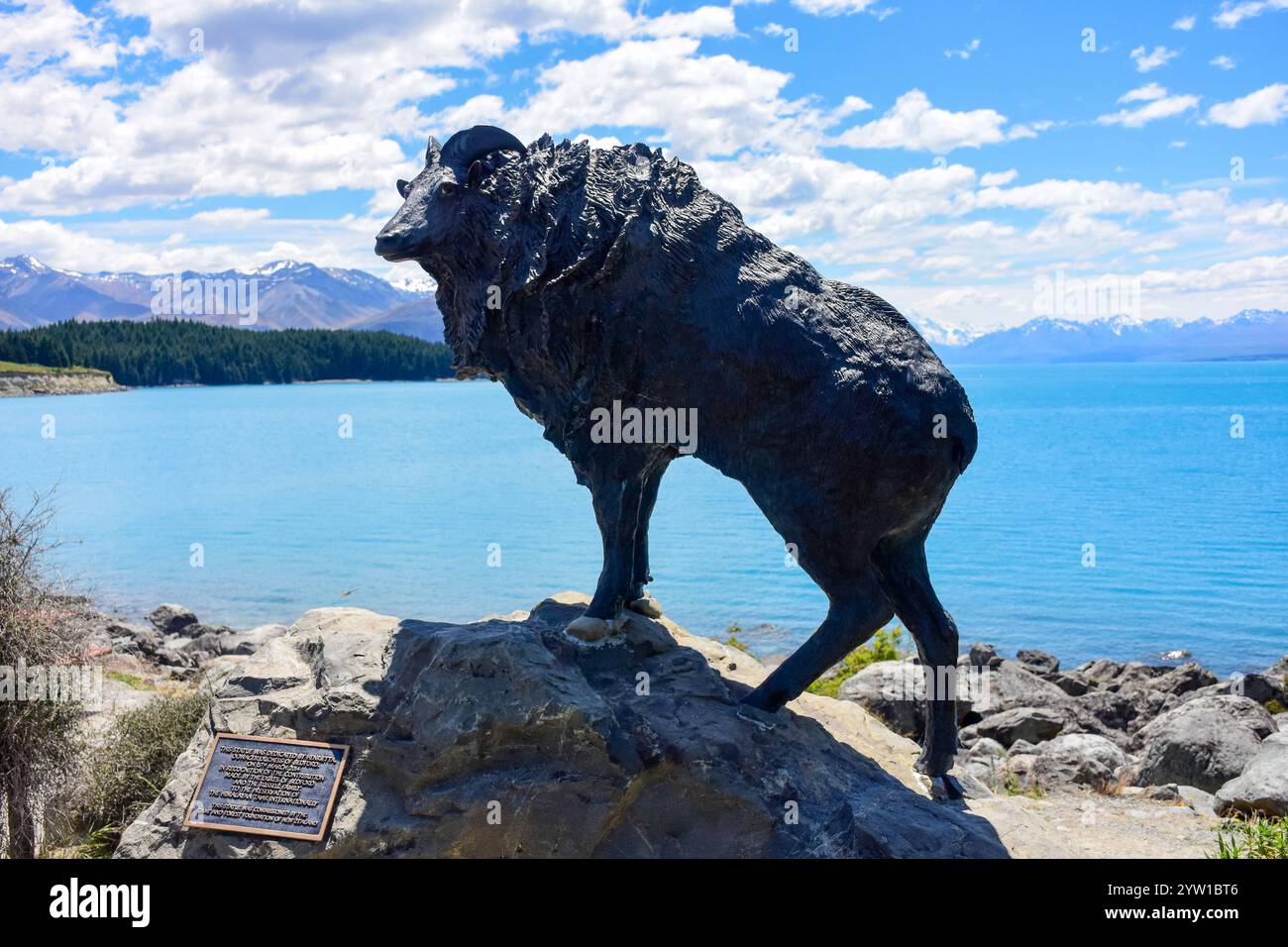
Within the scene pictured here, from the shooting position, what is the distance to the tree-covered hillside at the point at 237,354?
108562 millimetres

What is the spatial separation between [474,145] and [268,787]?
3.81 metres

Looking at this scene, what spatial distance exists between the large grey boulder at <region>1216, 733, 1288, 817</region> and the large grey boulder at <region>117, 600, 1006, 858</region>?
11.4ft

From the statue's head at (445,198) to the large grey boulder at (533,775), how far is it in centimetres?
230

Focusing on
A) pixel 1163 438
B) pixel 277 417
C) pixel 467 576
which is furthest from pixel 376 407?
pixel 467 576

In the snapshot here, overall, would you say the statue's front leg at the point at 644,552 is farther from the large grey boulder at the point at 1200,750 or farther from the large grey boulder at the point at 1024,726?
the large grey boulder at the point at 1024,726

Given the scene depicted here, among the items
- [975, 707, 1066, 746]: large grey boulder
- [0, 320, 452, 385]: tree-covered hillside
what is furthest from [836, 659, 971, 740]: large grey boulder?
[0, 320, 452, 385]: tree-covered hillside

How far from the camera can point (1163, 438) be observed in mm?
57625

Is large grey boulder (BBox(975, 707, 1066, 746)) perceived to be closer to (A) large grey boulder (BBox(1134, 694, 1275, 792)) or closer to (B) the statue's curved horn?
(A) large grey boulder (BBox(1134, 694, 1275, 792))

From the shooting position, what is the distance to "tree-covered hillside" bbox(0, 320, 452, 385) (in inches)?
4274

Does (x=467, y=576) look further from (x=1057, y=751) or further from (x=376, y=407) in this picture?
(x=376, y=407)

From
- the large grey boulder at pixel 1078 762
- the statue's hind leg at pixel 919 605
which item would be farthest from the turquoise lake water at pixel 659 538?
the statue's hind leg at pixel 919 605
